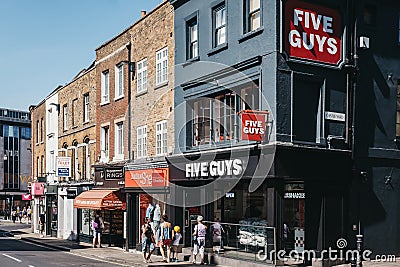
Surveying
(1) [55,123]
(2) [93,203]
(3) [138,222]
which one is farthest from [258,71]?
(1) [55,123]

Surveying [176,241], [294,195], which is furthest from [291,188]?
[176,241]

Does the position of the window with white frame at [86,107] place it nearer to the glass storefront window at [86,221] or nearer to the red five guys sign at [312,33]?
the glass storefront window at [86,221]

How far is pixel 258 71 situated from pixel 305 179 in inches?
153

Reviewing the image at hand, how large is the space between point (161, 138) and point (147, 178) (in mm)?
1888

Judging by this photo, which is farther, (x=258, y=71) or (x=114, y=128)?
(x=114, y=128)

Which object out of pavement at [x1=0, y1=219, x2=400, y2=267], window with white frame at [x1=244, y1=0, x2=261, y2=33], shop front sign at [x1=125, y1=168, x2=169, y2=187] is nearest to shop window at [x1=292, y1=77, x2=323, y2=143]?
window with white frame at [x1=244, y1=0, x2=261, y2=33]

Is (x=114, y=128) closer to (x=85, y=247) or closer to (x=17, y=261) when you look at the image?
(x=85, y=247)

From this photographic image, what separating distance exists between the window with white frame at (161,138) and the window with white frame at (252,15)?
7.10 m

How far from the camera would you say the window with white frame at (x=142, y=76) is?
93.6 feet

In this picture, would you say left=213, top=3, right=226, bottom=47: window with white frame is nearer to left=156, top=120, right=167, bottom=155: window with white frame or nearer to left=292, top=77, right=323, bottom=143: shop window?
left=292, top=77, right=323, bottom=143: shop window

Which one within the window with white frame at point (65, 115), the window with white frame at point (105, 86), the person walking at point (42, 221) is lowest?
the person walking at point (42, 221)

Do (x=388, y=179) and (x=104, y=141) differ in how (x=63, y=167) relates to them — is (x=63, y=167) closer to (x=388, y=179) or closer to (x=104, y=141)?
(x=104, y=141)

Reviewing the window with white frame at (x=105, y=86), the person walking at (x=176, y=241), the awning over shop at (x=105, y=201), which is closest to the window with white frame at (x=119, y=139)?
the window with white frame at (x=105, y=86)

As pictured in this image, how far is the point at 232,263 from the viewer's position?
21078 millimetres
